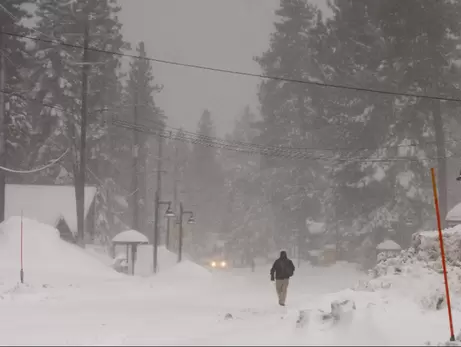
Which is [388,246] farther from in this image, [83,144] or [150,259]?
[150,259]

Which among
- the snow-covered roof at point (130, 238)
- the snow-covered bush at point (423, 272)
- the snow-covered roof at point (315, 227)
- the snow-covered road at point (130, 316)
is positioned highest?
the snow-covered roof at point (315, 227)

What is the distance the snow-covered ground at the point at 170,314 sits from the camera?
9.51m

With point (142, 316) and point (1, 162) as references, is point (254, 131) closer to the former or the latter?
point (1, 162)

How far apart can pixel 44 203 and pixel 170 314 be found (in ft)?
95.2

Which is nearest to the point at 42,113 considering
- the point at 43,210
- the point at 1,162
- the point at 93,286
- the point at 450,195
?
the point at 43,210

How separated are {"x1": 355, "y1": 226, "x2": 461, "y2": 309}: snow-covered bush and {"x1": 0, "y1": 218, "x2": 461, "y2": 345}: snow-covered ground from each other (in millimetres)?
156

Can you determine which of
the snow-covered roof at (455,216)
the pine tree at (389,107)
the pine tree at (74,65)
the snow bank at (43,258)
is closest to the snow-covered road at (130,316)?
the snow bank at (43,258)

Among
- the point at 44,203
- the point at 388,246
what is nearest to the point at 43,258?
the point at 44,203

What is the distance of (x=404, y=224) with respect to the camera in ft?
124

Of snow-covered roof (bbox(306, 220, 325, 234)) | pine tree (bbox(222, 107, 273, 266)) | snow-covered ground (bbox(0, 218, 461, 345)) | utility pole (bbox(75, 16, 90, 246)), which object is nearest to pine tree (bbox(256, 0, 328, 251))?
pine tree (bbox(222, 107, 273, 266))

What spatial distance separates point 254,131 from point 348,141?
49680 mm

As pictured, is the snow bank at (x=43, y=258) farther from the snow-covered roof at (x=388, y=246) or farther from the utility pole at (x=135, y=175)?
the utility pole at (x=135, y=175)

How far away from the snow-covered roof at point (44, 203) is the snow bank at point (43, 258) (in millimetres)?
10987

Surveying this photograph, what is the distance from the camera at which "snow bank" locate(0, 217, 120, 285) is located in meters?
24.2
